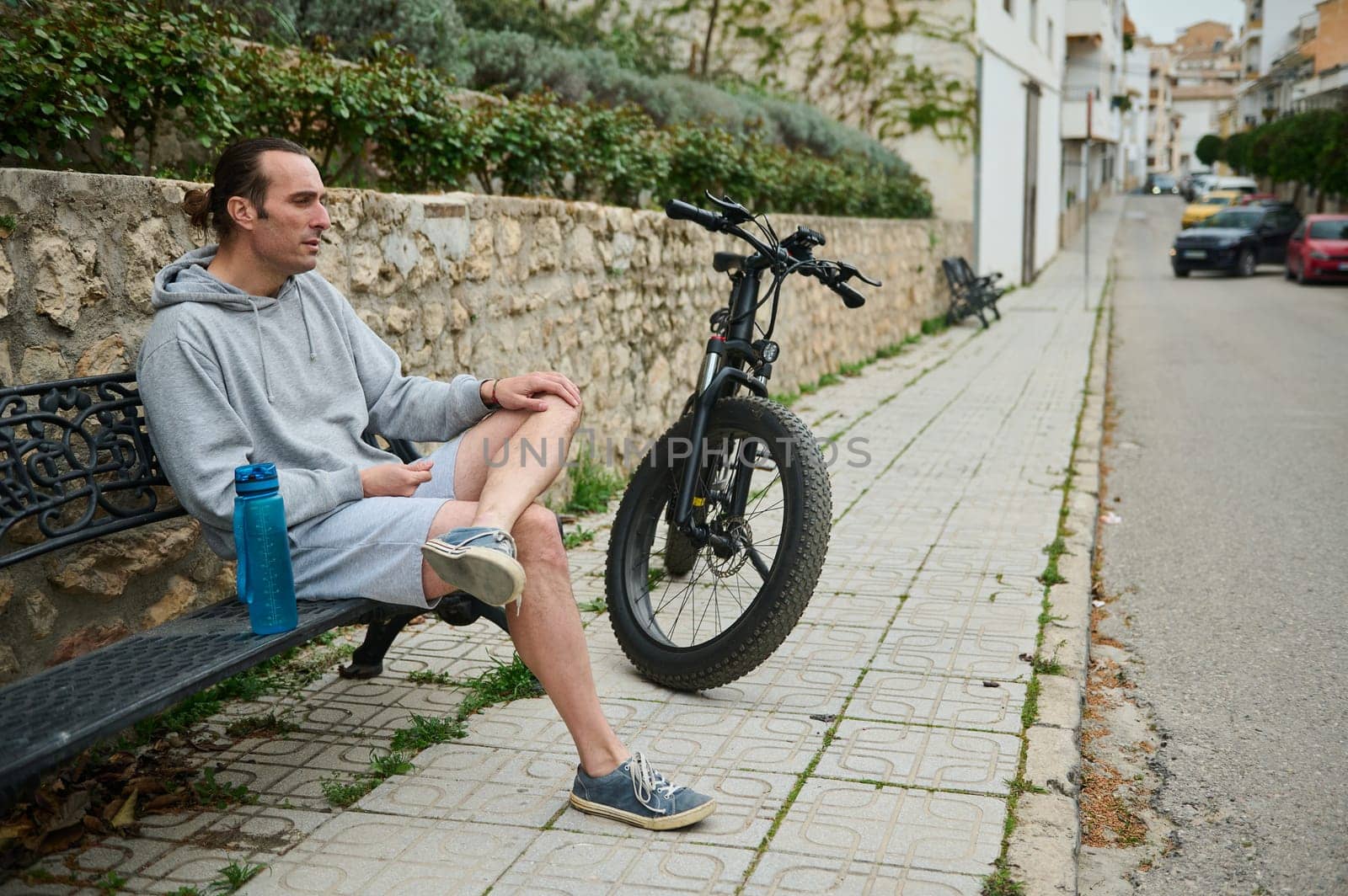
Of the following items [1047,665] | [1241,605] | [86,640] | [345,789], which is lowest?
[1241,605]

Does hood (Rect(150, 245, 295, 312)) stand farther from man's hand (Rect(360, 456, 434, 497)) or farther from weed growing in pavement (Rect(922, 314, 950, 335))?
weed growing in pavement (Rect(922, 314, 950, 335))

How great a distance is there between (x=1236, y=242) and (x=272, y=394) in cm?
2761

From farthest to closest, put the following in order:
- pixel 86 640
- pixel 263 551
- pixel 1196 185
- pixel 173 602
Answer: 1. pixel 1196 185
2. pixel 173 602
3. pixel 86 640
4. pixel 263 551

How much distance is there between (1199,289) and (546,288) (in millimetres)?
20997

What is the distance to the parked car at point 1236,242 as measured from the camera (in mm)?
26812

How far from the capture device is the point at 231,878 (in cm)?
260

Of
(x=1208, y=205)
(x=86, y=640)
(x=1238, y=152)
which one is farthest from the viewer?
(x=1238, y=152)

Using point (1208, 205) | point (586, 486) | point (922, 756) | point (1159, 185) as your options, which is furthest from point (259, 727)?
point (1159, 185)

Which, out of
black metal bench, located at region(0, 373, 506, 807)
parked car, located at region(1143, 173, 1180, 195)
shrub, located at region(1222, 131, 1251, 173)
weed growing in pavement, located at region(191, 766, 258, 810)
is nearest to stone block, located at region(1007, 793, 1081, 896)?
black metal bench, located at region(0, 373, 506, 807)

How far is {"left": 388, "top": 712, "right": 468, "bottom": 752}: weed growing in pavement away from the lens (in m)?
3.36

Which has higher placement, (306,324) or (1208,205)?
(1208,205)

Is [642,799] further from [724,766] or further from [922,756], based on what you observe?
[922,756]

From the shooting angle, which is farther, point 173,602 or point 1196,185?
point 1196,185

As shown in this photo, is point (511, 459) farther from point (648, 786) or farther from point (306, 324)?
point (648, 786)
